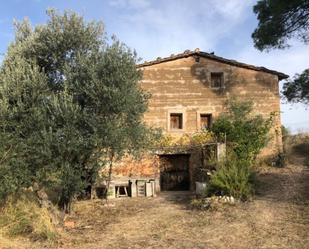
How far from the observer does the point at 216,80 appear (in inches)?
840

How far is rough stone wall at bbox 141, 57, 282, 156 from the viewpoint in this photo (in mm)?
20625

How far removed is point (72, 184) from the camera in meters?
10.8

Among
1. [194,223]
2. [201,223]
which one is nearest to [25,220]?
[194,223]

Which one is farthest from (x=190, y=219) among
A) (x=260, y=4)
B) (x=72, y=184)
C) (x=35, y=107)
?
(x=260, y=4)

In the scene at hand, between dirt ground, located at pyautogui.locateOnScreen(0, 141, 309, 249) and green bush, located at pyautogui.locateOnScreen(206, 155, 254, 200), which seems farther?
green bush, located at pyautogui.locateOnScreen(206, 155, 254, 200)

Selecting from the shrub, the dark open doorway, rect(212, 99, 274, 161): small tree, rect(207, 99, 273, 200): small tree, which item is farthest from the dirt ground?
the dark open doorway

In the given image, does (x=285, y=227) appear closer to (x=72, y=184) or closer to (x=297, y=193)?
(x=297, y=193)

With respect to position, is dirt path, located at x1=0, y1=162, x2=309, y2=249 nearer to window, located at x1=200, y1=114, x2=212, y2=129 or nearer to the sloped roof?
window, located at x1=200, y1=114, x2=212, y2=129

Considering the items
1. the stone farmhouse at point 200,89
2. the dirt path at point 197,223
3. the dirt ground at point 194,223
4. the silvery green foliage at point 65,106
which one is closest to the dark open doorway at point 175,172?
the stone farmhouse at point 200,89

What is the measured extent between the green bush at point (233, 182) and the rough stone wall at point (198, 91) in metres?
6.65

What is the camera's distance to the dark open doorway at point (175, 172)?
19.6m

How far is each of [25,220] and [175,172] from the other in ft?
34.9

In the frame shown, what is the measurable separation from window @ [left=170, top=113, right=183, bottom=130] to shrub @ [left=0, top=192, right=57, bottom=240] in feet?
36.1

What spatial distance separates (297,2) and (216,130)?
21.0 feet
